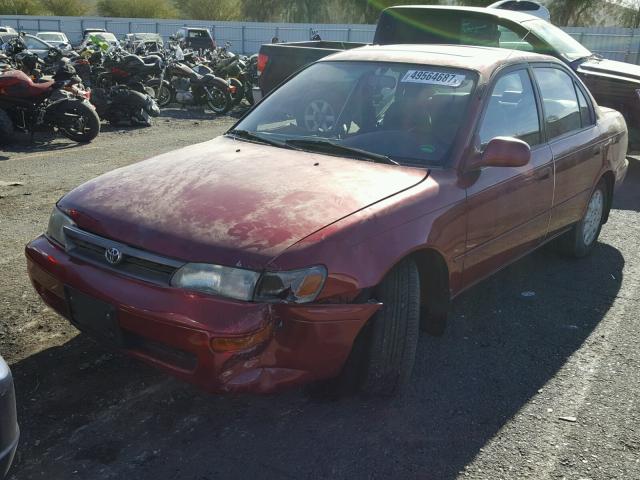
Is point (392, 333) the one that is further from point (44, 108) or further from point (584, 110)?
point (44, 108)

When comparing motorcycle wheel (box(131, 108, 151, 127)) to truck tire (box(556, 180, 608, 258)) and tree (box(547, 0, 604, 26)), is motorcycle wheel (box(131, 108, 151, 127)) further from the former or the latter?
tree (box(547, 0, 604, 26))

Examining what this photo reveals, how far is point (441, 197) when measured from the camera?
3359 mm

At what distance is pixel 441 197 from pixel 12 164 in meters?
6.65

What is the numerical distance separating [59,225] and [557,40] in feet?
24.3

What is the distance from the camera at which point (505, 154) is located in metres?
3.53

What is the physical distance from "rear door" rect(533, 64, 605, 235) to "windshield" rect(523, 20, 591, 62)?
3534 millimetres

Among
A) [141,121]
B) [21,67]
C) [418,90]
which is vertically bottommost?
[141,121]

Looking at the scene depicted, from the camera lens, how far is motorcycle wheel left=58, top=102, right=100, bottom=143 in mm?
9609

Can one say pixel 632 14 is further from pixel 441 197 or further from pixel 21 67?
pixel 441 197

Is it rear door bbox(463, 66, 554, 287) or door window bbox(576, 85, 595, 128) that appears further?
door window bbox(576, 85, 595, 128)

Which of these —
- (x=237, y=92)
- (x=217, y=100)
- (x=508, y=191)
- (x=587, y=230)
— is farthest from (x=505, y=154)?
(x=237, y=92)

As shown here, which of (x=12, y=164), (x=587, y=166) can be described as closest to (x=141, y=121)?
(x=12, y=164)

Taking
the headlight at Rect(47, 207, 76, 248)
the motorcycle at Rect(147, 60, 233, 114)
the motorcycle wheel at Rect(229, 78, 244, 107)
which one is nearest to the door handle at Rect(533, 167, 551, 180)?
the headlight at Rect(47, 207, 76, 248)

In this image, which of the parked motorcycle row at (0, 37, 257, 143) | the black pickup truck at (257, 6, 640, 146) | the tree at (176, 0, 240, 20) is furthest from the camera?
the tree at (176, 0, 240, 20)
